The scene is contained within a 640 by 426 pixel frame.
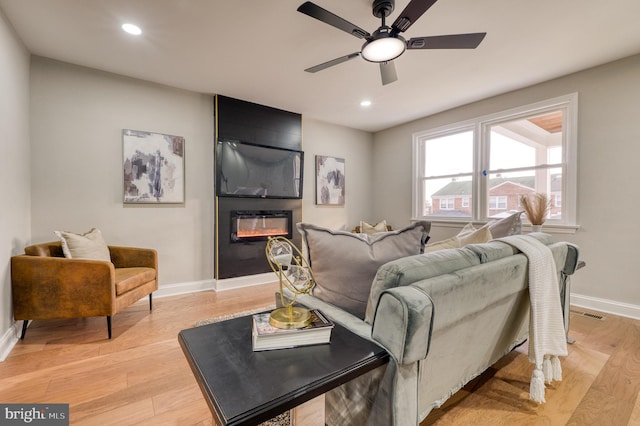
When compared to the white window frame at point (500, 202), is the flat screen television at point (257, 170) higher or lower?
higher

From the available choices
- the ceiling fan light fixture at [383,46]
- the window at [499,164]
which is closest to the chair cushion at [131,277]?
the ceiling fan light fixture at [383,46]

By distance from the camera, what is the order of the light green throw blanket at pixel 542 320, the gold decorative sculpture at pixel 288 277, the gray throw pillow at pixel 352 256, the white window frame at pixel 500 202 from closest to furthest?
the gold decorative sculpture at pixel 288 277 → the gray throw pillow at pixel 352 256 → the light green throw blanket at pixel 542 320 → the white window frame at pixel 500 202

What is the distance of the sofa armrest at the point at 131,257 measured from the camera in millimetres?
2725

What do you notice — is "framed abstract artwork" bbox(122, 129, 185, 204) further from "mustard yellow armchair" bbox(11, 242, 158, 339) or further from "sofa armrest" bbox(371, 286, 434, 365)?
"sofa armrest" bbox(371, 286, 434, 365)

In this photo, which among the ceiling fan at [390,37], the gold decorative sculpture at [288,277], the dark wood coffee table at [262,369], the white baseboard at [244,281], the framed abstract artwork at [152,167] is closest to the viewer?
the dark wood coffee table at [262,369]

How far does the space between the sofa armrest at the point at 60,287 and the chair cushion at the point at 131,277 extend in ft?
0.32

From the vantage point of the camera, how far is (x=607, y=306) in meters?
2.78

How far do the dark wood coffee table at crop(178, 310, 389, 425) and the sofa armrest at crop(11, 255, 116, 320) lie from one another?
5.31ft

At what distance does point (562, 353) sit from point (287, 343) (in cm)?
148

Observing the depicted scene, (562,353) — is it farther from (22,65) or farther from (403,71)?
(22,65)

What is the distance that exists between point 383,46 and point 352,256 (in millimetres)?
1608

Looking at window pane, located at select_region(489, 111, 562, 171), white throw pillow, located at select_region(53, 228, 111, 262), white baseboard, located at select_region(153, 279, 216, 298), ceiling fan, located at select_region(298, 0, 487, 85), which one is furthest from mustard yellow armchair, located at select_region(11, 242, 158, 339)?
window pane, located at select_region(489, 111, 562, 171)

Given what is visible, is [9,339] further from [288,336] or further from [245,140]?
[245,140]

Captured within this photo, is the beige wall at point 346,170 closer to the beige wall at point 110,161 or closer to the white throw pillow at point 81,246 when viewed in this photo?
the beige wall at point 110,161
